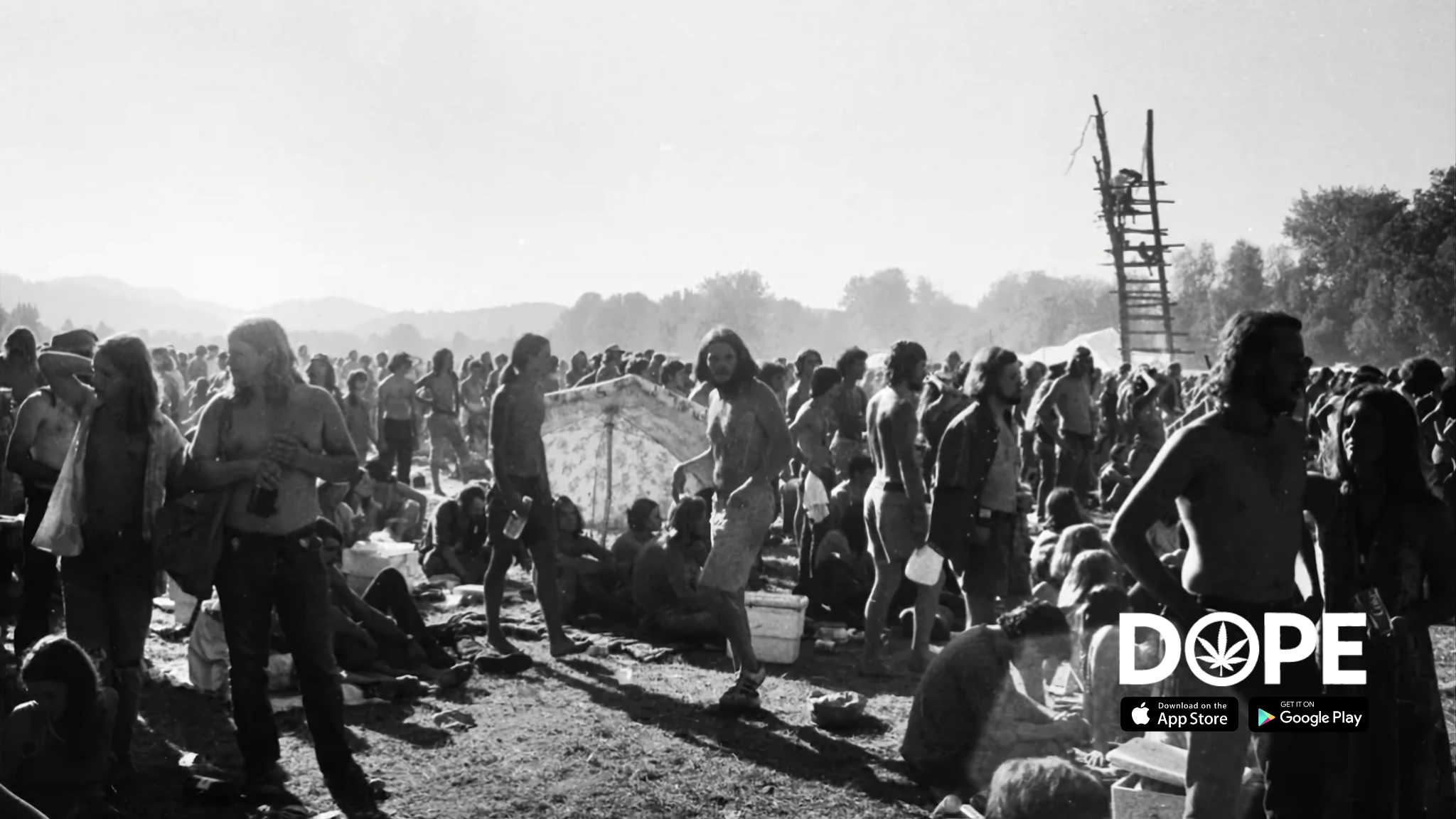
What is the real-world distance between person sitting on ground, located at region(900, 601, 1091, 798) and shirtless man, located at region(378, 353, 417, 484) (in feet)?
33.5

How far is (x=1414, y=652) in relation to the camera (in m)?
3.46

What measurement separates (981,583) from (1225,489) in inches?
115

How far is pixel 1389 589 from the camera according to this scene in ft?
11.4

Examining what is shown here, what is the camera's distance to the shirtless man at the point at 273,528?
14.5ft

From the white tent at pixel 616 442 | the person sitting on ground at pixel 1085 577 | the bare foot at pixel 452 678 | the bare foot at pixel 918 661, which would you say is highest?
the white tent at pixel 616 442

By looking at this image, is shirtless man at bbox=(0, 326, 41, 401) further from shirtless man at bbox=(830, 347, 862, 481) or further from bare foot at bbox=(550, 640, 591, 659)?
shirtless man at bbox=(830, 347, 862, 481)

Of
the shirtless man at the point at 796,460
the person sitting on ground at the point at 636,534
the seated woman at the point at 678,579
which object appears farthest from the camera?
the shirtless man at the point at 796,460

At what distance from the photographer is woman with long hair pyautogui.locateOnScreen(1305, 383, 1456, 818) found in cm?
342

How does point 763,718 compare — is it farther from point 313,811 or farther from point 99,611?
point 99,611

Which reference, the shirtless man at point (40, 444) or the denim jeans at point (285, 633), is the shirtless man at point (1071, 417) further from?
the shirtless man at point (40, 444)

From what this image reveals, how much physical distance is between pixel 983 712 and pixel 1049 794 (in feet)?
2.78

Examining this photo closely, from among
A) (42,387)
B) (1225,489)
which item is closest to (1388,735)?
(1225,489)

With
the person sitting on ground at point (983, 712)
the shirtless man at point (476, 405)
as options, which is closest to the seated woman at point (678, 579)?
the person sitting on ground at point (983, 712)

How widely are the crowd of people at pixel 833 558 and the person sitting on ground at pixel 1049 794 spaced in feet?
0.04
